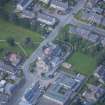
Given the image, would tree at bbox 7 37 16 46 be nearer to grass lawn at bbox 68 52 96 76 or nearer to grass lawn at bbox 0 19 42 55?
grass lawn at bbox 0 19 42 55

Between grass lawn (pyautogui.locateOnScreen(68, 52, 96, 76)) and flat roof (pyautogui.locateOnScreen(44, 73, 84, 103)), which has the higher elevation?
grass lawn (pyautogui.locateOnScreen(68, 52, 96, 76))

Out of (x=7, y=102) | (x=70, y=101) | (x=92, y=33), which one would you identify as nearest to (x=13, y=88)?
(x=7, y=102)

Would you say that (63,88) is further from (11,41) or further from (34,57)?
(11,41)

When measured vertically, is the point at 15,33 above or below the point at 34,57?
above

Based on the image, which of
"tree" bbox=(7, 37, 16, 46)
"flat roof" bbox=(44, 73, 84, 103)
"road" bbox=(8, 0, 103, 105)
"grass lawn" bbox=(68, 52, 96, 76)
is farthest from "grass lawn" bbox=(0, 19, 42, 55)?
"flat roof" bbox=(44, 73, 84, 103)

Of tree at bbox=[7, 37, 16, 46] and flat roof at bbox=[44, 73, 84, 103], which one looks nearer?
flat roof at bbox=[44, 73, 84, 103]

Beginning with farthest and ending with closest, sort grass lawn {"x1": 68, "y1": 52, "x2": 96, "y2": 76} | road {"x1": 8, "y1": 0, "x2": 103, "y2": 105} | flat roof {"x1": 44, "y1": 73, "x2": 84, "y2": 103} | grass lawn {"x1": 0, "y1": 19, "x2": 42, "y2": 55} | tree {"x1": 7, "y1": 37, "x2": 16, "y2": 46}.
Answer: grass lawn {"x1": 0, "y1": 19, "x2": 42, "y2": 55} → tree {"x1": 7, "y1": 37, "x2": 16, "y2": 46} → grass lawn {"x1": 68, "y1": 52, "x2": 96, "y2": 76} → road {"x1": 8, "y1": 0, "x2": 103, "y2": 105} → flat roof {"x1": 44, "y1": 73, "x2": 84, "y2": 103}

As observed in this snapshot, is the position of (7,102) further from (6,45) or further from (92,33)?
(92,33)

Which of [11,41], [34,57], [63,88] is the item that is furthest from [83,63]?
[11,41]

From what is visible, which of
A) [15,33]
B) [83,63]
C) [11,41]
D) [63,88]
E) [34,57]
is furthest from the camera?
[15,33]
